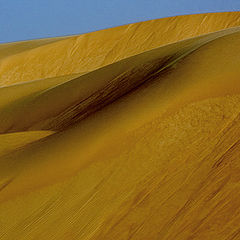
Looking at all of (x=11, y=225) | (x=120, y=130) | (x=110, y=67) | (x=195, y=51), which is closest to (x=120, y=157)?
(x=120, y=130)

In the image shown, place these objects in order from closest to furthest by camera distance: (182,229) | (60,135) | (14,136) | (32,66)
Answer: (182,229), (60,135), (14,136), (32,66)

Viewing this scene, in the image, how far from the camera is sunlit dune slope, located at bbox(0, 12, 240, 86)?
2552 centimetres

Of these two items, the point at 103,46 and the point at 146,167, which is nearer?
the point at 146,167

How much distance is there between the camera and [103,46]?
87.3ft

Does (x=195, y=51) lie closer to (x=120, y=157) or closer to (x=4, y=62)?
(x=120, y=157)

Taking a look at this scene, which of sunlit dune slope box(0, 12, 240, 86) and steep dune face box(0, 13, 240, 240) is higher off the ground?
sunlit dune slope box(0, 12, 240, 86)

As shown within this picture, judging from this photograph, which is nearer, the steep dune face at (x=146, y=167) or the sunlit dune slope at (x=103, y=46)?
the steep dune face at (x=146, y=167)

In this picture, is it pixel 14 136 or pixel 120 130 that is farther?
pixel 14 136

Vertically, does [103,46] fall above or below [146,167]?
above

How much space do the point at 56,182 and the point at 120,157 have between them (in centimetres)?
86

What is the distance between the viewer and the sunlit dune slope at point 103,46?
2552 cm

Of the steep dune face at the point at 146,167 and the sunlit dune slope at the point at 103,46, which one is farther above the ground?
the sunlit dune slope at the point at 103,46

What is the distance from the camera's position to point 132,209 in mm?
4801

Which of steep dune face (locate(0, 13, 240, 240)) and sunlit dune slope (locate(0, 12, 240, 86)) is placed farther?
sunlit dune slope (locate(0, 12, 240, 86))
